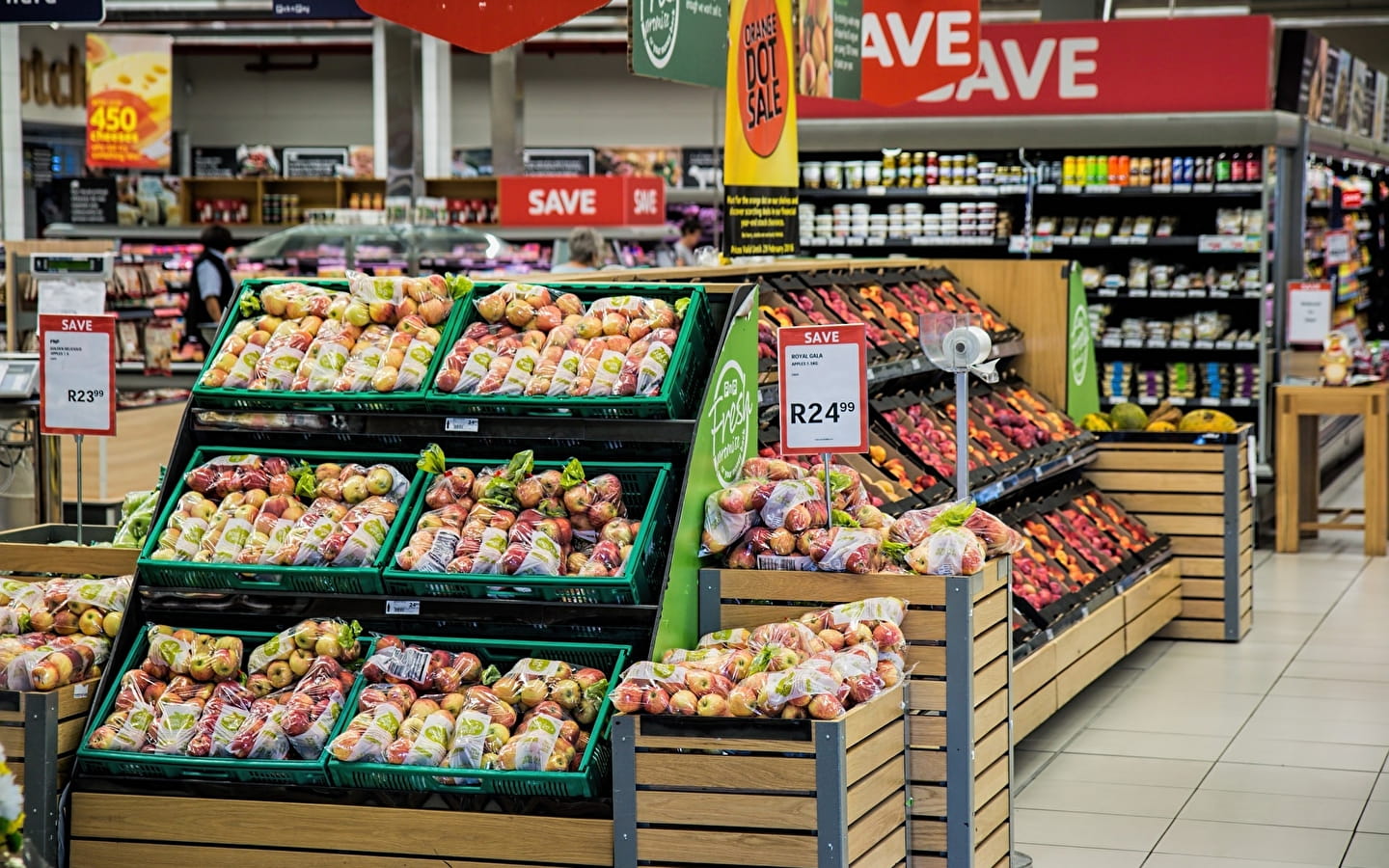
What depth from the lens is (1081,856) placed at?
4.80 m

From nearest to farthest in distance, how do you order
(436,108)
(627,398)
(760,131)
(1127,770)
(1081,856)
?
(627,398), (1081,856), (1127,770), (760,131), (436,108)

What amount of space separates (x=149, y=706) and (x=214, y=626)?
279 mm

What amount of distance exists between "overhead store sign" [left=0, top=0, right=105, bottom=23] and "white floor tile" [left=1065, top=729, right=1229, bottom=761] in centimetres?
474

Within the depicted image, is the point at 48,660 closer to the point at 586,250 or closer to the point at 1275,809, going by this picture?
the point at 1275,809

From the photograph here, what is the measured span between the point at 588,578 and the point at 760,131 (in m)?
3.17

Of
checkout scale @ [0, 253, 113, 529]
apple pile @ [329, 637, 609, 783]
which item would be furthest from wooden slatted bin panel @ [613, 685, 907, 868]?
checkout scale @ [0, 253, 113, 529]

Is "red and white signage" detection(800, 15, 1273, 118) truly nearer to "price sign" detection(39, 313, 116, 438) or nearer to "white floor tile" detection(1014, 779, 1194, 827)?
"white floor tile" detection(1014, 779, 1194, 827)

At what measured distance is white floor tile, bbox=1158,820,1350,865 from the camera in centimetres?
481

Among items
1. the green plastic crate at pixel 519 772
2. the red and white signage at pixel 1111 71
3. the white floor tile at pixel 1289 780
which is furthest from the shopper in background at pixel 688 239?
the green plastic crate at pixel 519 772

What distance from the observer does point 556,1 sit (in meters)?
4.44

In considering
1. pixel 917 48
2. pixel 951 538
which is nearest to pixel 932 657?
pixel 951 538

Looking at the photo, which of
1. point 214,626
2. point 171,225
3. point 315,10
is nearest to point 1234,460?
point 214,626

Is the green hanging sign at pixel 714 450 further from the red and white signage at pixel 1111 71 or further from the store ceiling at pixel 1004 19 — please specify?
the store ceiling at pixel 1004 19

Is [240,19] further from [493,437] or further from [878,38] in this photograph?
[493,437]
